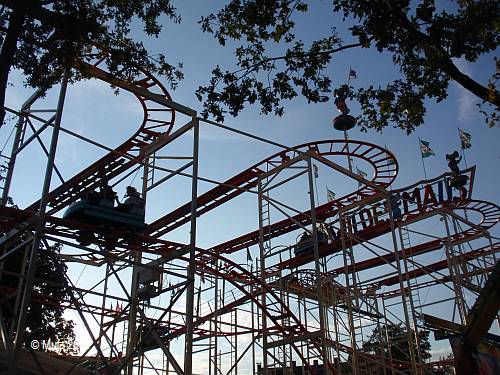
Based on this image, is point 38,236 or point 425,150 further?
point 425,150

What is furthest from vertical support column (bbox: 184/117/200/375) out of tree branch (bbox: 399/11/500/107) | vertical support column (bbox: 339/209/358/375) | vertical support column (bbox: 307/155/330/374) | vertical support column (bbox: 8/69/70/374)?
vertical support column (bbox: 339/209/358/375)

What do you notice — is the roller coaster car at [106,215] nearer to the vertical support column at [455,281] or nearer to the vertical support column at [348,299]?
the vertical support column at [348,299]

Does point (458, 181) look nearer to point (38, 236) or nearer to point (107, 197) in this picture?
point (107, 197)

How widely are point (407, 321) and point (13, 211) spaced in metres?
10.9

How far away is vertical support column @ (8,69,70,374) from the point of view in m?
8.62

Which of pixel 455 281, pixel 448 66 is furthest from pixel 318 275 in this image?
pixel 455 281

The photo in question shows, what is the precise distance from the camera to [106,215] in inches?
435

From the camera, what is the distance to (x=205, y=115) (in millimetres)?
10742

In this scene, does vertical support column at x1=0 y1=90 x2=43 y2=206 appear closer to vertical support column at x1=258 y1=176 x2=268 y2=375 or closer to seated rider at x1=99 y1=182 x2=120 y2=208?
seated rider at x1=99 y1=182 x2=120 y2=208

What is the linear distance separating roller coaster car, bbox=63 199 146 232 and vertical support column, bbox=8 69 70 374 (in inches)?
44.8

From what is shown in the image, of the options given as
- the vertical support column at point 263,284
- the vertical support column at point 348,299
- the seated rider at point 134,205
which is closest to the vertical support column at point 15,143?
the seated rider at point 134,205

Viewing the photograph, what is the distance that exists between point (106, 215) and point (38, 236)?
6.59ft

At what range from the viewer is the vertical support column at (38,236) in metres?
8.62

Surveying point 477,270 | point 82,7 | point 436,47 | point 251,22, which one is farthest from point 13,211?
point 477,270
